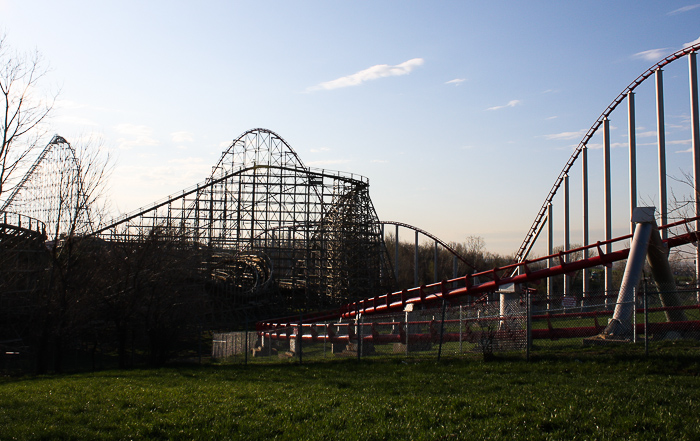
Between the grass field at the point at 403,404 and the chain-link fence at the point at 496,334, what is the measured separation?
3.39ft

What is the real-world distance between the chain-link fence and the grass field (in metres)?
1.03

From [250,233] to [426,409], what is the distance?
3034 centimetres

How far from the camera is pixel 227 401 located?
7805 mm

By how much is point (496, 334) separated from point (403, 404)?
230 inches

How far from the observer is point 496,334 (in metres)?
12.3

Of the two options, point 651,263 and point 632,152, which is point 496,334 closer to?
point 651,263

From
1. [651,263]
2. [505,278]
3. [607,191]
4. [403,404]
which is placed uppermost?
[607,191]

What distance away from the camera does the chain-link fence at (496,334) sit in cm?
1163

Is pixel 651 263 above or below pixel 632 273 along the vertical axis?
above

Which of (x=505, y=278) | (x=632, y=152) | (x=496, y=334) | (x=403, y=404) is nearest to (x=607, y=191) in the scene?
(x=632, y=152)

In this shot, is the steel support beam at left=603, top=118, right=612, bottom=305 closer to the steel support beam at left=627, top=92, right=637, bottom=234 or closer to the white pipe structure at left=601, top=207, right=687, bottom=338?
the steel support beam at left=627, top=92, right=637, bottom=234

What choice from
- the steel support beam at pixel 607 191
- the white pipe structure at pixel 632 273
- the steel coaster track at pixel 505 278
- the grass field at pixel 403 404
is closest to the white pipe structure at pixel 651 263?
the white pipe structure at pixel 632 273

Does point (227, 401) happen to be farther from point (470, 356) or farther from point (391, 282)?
point (391, 282)

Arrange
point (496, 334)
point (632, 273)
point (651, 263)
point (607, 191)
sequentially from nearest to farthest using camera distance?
point (496, 334) → point (632, 273) → point (651, 263) → point (607, 191)
